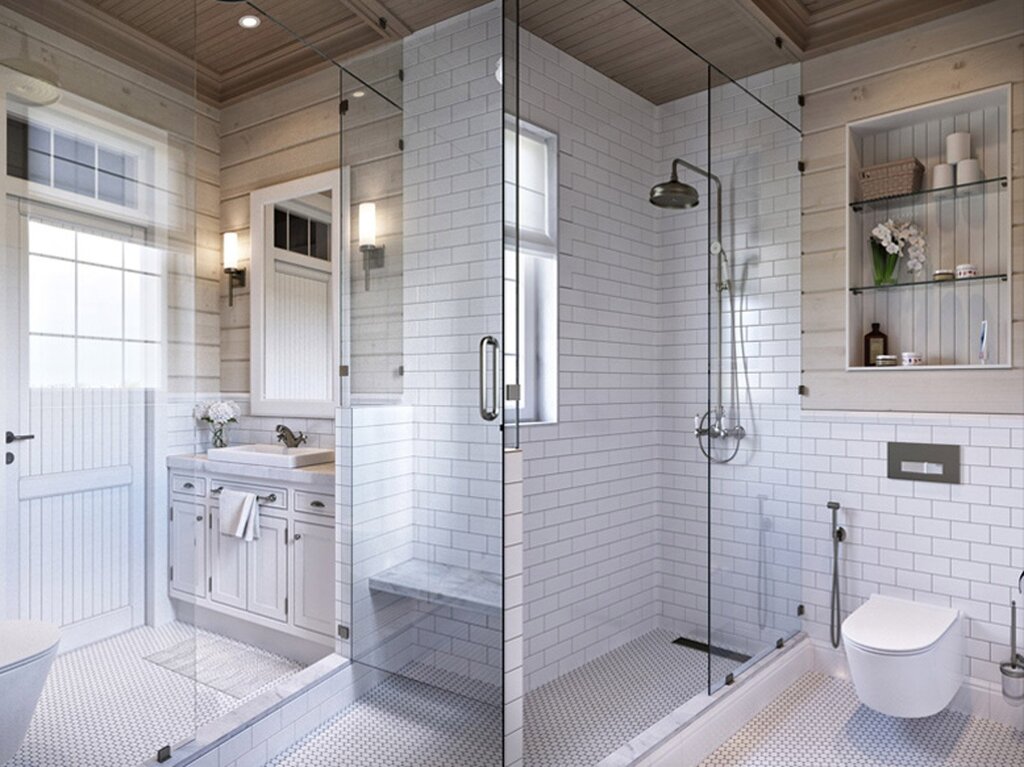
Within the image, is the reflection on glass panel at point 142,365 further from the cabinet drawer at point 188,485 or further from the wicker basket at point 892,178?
the wicker basket at point 892,178

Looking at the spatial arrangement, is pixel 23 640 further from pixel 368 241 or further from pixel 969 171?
pixel 969 171

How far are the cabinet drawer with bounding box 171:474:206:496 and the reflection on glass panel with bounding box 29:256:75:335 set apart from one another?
1.77 feet

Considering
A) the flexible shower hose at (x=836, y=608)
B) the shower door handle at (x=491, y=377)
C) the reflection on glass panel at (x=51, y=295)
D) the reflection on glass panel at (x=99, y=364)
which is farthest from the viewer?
the flexible shower hose at (x=836, y=608)

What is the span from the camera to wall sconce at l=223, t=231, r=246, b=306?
3.30 meters

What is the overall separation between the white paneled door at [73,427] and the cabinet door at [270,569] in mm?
1067

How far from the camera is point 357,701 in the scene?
264 centimetres

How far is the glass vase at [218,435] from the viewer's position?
2.72m

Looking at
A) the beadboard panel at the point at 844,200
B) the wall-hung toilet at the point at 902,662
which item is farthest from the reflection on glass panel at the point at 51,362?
the beadboard panel at the point at 844,200

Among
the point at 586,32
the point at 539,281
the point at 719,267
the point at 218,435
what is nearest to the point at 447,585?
the point at 218,435

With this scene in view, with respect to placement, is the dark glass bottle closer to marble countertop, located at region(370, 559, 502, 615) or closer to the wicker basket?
the wicker basket

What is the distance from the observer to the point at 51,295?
5.45ft

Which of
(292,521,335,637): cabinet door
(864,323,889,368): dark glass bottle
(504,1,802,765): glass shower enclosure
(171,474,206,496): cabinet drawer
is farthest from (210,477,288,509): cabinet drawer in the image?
(864,323,889,368): dark glass bottle

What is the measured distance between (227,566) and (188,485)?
0.70 meters

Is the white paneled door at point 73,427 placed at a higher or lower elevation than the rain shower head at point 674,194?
lower
